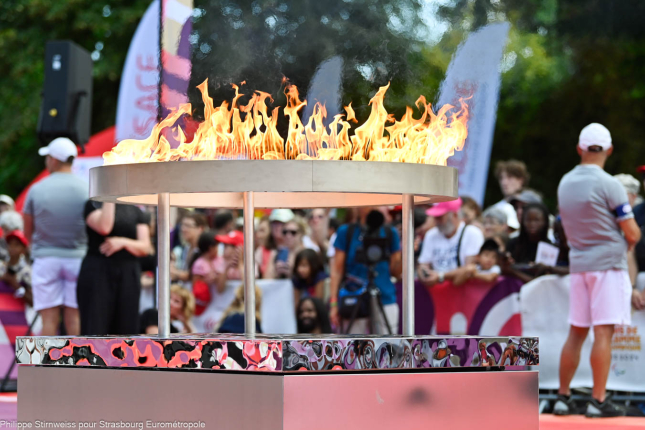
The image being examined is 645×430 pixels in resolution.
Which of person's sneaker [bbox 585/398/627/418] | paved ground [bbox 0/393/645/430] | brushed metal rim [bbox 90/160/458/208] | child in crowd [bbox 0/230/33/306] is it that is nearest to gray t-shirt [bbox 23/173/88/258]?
paved ground [bbox 0/393/645/430]

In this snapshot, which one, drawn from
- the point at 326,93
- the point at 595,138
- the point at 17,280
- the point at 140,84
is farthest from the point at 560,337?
the point at 140,84

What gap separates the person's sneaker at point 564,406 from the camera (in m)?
7.01

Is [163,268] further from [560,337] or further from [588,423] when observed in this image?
[560,337]

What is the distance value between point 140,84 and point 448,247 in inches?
239

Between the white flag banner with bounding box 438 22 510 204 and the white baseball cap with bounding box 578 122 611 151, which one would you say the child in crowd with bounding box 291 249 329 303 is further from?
the white baseball cap with bounding box 578 122 611 151

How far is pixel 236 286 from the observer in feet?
31.7

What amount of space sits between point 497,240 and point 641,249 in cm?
133

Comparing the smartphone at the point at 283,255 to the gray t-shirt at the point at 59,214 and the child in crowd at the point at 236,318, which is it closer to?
the child in crowd at the point at 236,318

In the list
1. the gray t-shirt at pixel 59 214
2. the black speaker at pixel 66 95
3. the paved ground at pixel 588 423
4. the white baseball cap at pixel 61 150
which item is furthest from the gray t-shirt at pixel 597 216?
the black speaker at pixel 66 95

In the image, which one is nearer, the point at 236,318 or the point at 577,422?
the point at 577,422

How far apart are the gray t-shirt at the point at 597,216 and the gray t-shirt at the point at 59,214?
12.0 ft

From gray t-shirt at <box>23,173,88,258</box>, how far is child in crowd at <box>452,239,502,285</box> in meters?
3.30

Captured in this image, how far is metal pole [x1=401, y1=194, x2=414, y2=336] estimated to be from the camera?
477 centimetres

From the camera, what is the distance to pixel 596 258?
6828 millimetres
